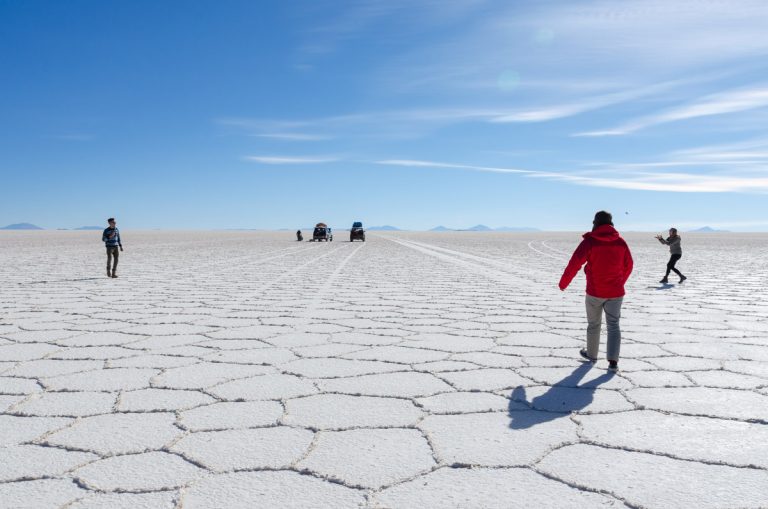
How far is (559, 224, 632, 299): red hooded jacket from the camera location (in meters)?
4.39

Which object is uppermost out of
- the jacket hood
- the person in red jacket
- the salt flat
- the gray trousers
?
the jacket hood

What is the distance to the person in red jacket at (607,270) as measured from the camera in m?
4.38

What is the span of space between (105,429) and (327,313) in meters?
4.03

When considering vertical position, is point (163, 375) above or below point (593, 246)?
below

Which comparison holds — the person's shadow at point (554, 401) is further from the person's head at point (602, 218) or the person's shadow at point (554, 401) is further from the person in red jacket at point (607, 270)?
the person's head at point (602, 218)

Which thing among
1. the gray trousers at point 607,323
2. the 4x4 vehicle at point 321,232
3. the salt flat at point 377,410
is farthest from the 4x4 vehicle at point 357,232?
the gray trousers at point 607,323

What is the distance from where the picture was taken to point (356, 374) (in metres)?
4.19

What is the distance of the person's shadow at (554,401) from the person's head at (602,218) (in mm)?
1080

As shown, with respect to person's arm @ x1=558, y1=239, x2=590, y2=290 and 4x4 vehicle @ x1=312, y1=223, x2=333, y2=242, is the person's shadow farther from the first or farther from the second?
4x4 vehicle @ x1=312, y1=223, x2=333, y2=242

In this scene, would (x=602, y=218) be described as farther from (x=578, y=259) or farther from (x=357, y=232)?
(x=357, y=232)

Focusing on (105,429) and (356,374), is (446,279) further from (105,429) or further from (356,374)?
(105,429)

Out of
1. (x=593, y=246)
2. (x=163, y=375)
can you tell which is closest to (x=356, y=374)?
(x=163, y=375)

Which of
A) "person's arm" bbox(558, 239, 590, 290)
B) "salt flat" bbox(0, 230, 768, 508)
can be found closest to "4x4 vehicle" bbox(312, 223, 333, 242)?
"salt flat" bbox(0, 230, 768, 508)

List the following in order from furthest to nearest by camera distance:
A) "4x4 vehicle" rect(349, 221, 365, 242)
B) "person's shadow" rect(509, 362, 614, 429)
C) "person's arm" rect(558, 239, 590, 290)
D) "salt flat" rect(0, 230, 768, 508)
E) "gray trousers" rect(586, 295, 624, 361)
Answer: "4x4 vehicle" rect(349, 221, 365, 242)
"person's arm" rect(558, 239, 590, 290)
"gray trousers" rect(586, 295, 624, 361)
"person's shadow" rect(509, 362, 614, 429)
"salt flat" rect(0, 230, 768, 508)
